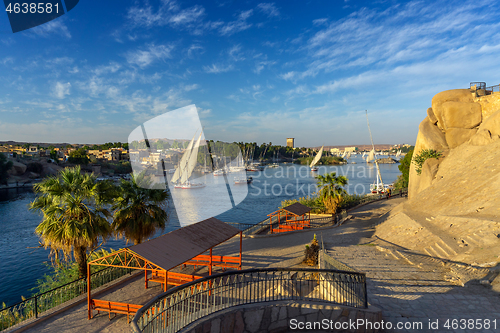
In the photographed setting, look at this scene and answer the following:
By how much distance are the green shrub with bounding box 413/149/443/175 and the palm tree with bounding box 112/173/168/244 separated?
23.0 m

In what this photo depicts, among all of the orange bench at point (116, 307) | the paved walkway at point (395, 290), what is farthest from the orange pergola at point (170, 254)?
the paved walkway at point (395, 290)

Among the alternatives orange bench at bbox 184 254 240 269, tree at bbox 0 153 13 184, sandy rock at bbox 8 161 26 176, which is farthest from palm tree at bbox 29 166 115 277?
sandy rock at bbox 8 161 26 176

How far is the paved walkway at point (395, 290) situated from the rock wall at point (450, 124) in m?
13.3

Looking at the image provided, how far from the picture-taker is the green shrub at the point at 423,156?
2367 centimetres

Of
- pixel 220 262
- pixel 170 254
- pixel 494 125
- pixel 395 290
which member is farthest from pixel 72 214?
pixel 494 125

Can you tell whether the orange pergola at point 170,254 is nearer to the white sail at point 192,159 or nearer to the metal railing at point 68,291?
the metal railing at point 68,291

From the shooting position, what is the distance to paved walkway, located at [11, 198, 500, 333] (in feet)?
20.0

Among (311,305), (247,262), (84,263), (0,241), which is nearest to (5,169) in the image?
(0,241)

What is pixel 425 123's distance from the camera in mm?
26734

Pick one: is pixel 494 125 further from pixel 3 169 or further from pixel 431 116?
pixel 3 169

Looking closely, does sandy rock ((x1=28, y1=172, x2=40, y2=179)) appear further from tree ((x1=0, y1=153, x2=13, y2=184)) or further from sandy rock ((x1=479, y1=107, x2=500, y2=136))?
sandy rock ((x1=479, y1=107, x2=500, y2=136))

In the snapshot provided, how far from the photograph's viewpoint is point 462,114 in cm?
2367

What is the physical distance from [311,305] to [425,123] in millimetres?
27997
